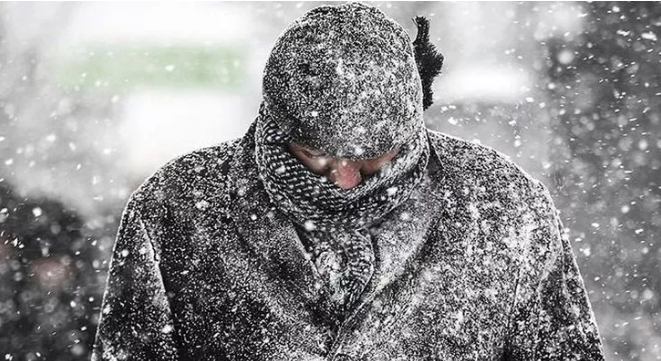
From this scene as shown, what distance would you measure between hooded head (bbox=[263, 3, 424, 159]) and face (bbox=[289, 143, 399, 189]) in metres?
0.05

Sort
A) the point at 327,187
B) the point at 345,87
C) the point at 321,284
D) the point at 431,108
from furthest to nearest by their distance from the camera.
Answer: the point at 431,108
the point at 321,284
the point at 327,187
the point at 345,87

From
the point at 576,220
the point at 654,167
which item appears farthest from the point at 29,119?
the point at 654,167

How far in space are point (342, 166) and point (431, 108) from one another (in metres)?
4.78

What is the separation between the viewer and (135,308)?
2219 millimetres

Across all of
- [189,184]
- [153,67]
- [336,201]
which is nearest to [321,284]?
[336,201]

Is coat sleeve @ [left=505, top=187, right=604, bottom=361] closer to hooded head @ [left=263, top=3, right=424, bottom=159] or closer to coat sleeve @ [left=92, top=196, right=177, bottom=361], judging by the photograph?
hooded head @ [left=263, top=3, right=424, bottom=159]

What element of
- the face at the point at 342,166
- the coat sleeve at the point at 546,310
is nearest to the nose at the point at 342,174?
the face at the point at 342,166

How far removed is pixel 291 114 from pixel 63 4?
5646 mm

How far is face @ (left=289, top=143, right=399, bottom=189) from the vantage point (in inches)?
80.1

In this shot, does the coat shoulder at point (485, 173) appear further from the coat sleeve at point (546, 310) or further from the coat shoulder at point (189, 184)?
the coat shoulder at point (189, 184)

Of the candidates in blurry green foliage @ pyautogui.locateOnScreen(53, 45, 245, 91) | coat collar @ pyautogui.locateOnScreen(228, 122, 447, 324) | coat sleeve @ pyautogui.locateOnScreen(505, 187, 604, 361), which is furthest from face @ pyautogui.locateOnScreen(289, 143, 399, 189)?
blurry green foliage @ pyautogui.locateOnScreen(53, 45, 245, 91)

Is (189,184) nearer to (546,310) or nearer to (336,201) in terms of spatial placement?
(336,201)

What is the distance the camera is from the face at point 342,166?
6.68ft

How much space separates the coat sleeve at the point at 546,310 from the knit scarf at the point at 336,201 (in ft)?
1.04
